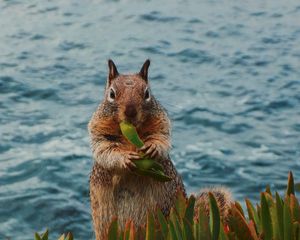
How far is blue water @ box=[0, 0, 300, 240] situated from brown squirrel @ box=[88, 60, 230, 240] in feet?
11.5

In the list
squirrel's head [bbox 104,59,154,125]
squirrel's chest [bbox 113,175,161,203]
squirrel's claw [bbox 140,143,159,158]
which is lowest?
squirrel's chest [bbox 113,175,161,203]

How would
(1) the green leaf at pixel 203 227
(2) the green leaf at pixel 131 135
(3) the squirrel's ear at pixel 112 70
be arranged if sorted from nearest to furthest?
(1) the green leaf at pixel 203 227 < (2) the green leaf at pixel 131 135 < (3) the squirrel's ear at pixel 112 70

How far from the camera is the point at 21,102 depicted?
1235 centimetres

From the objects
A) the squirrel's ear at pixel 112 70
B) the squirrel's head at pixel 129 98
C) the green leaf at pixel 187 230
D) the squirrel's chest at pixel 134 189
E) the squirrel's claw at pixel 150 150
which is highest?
the squirrel's ear at pixel 112 70

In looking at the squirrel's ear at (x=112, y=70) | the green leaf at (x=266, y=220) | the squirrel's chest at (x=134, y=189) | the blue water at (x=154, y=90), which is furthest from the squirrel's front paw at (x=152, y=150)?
the blue water at (x=154, y=90)

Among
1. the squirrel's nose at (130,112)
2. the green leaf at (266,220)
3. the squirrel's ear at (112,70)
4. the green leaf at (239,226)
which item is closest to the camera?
the green leaf at (266,220)

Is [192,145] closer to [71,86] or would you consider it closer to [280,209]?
[71,86]

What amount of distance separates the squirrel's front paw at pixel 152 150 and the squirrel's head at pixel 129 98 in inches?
7.4

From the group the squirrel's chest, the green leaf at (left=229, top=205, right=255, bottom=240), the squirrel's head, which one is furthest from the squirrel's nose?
the green leaf at (left=229, top=205, right=255, bottom=240)

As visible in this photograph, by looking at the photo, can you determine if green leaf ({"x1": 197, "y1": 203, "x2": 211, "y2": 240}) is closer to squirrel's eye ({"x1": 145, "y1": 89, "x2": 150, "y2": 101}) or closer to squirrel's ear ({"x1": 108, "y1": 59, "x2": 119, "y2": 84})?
squirrel's eye ({"x1": 145, "y1": 89, "x2": 150, "y2": 101})

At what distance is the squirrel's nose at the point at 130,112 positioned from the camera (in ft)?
17.2

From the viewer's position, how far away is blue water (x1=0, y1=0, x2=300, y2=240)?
10.1 m

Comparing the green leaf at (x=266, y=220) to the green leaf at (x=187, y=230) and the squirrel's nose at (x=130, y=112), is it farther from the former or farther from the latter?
the squirrel's nose at (x=130, y=112)

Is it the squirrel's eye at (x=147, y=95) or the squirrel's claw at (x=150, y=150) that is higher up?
the squirrel's eye at (x=147, y=95)
